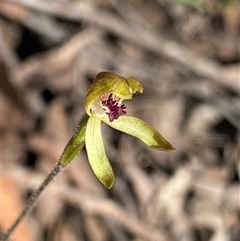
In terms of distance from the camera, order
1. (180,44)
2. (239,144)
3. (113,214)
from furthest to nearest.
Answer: (180,44)
(239,144)
(113,214)

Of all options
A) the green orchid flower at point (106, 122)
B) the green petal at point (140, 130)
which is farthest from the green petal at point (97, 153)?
the green petal at point (140, 130)

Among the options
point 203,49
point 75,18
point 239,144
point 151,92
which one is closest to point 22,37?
point 75,18

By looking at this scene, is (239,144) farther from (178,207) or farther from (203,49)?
(203,49)

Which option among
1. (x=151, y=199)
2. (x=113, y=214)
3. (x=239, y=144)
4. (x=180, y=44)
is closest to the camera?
(x=113, y=214)

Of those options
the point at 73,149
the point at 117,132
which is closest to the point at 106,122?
the point at 73,149

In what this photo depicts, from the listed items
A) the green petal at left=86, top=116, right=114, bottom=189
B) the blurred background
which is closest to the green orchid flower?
the green petal at left=86, top=116, right=114, bottom=189

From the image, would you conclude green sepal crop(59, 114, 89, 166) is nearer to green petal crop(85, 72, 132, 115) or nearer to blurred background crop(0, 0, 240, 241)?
green petal crop(85, 72, 132, 115)
